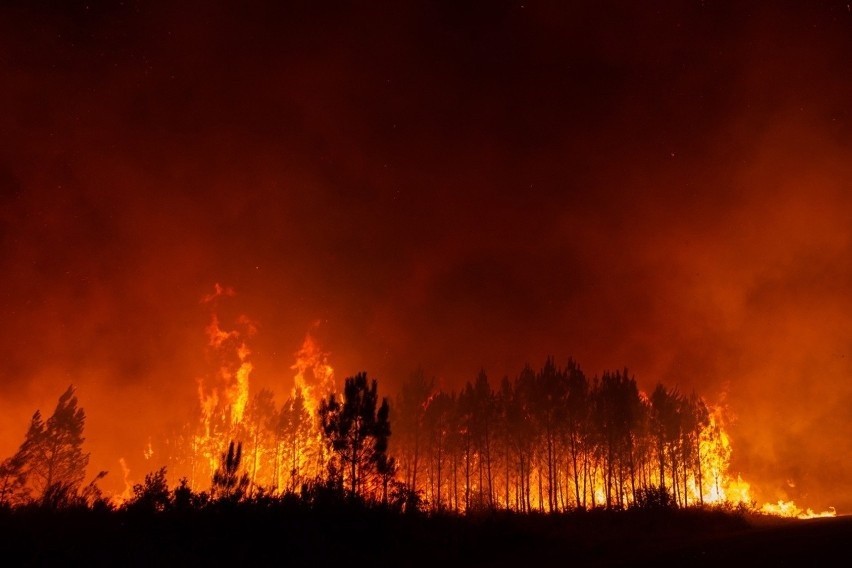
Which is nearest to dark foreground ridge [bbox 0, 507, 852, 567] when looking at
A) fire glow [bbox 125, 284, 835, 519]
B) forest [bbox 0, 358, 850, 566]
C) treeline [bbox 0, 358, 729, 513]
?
forest [bbox 0, 358, 850, 566]

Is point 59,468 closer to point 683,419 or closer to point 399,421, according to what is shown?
point 399,421

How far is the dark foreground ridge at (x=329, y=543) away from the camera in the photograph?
473 inches

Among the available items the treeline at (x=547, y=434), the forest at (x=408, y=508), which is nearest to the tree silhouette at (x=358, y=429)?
the forest at (x=408, y=508)

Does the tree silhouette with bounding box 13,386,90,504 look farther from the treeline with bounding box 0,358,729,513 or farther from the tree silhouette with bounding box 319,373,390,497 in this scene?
the tree silhouette with bounding box 319,373,390,497

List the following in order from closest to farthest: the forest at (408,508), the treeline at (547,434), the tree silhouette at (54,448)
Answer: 1. the forest at (408,508)
2. the tree silhouette at (54,448)
3. the treeline at (547,434)

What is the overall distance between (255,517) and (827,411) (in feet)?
346

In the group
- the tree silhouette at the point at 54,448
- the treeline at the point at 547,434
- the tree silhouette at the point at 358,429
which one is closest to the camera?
the tree silhouette at the point at 358,429

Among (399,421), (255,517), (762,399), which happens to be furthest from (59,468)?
(762,399)

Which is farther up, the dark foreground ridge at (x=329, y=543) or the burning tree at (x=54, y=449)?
the burning tree at (x=54, y=449)

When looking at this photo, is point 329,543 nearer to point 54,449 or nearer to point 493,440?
point 54,449

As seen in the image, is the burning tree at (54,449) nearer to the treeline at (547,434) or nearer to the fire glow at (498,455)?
the fire glow at (498,455)

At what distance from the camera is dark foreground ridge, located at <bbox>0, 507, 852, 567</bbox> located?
12.0 meters

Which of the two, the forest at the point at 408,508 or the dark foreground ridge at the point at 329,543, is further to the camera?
the forest at the point at 408,508

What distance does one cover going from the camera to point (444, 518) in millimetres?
20453
